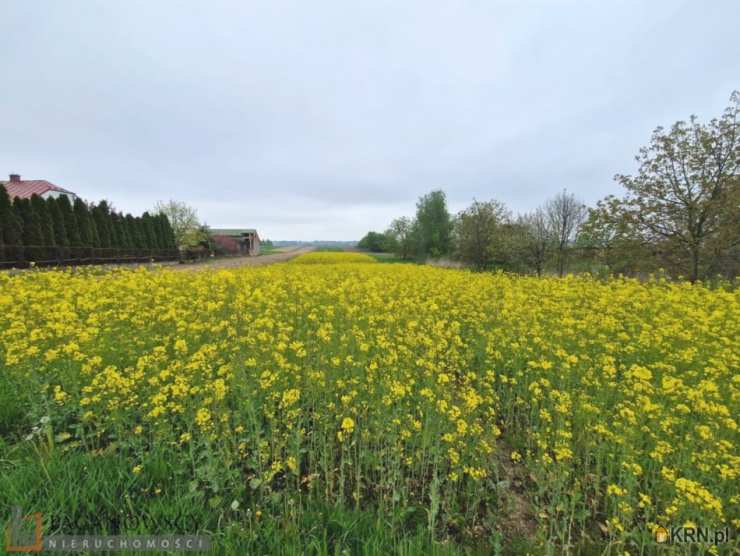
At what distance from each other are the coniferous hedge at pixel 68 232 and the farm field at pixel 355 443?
22.6 meters

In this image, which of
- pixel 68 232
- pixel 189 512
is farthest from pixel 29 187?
pixel 189 512

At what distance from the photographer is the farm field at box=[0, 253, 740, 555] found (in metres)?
2.31

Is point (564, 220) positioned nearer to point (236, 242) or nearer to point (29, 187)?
point (236, 242)

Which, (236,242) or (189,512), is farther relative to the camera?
(236,242)

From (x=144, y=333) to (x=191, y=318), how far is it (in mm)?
709

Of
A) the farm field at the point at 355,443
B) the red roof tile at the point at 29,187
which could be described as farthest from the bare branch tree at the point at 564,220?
the red roof tile at the point at 29,187

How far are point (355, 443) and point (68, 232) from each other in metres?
33.5

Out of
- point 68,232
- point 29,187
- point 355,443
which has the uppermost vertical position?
point 29,187

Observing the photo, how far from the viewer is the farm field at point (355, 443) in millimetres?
2309

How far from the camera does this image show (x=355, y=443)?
313cm

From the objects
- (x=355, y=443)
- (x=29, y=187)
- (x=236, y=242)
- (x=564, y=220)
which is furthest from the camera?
(x=236, y=242)

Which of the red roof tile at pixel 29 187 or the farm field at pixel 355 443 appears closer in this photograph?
the farm field at pixel 355 443

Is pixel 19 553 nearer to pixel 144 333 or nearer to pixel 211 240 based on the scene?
pixel 144 333

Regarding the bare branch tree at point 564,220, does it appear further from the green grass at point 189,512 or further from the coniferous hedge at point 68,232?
the coniferous hedge at point 68,232
